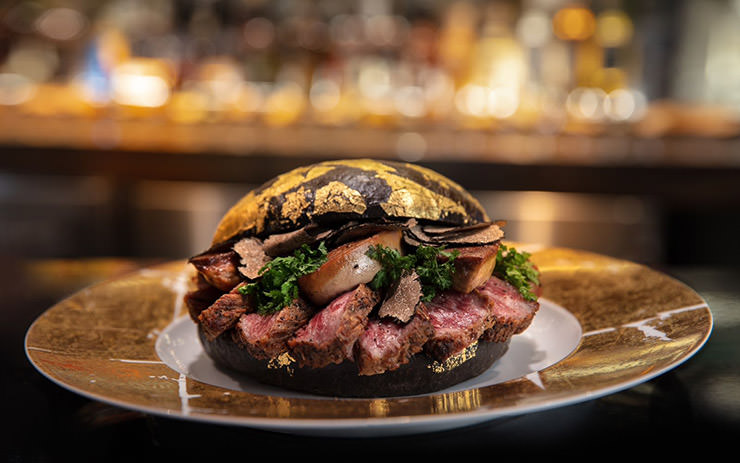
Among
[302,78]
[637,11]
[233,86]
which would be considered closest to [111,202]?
[233,86]

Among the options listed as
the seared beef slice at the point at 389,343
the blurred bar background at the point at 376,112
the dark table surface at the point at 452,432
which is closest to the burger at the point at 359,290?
the seared beef slice at the point at 389,343

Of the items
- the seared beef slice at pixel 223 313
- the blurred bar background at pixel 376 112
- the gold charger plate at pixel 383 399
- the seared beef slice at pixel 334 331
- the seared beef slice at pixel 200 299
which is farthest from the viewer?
the blurred bar background at pixel 376 112

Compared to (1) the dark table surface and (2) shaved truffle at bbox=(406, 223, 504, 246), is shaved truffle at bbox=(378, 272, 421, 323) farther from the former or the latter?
(1) the dark table surface

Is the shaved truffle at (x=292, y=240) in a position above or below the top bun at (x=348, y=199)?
below

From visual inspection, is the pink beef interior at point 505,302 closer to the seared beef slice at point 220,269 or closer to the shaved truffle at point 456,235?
the shaved truffle at point 456,235

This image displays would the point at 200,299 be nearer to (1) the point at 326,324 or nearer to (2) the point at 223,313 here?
(2) the point at 223,313

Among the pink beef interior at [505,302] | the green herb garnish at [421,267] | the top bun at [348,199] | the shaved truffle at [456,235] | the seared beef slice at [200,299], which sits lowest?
the seared beef slice at [200,299]
